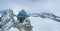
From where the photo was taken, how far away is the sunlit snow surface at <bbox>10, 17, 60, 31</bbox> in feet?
4.03

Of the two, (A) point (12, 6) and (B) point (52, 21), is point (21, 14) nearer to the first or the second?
(A) point (12, 6)

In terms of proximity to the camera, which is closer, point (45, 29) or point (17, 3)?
point (45, 29)

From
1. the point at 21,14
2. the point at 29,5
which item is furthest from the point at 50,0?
the point at 21,14

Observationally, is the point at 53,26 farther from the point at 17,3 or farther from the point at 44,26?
the point at 17,3

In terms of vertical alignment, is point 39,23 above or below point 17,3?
below

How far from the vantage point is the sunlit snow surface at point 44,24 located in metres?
1.23

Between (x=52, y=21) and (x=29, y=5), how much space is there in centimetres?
29

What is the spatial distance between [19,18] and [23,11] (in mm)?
81

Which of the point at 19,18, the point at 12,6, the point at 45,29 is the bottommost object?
the point at 45,29

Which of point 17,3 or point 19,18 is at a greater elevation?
point 17,3

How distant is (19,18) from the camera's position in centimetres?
127

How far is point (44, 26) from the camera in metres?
1.24

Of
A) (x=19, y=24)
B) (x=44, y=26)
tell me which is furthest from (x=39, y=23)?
(x=19, y=24)

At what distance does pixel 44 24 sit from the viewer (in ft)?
4.07
